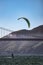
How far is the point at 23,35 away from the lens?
23.0 metres

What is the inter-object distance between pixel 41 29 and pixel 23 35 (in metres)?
3.32

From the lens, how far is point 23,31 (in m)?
23.2

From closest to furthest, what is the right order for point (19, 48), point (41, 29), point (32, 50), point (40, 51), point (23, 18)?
point (23, 18)
point (40, 51)
point (32, 50)
point (19, 48)
point (41, 29)

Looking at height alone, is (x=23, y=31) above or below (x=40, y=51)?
above

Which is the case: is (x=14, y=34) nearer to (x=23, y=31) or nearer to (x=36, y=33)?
(x=23, y=31)

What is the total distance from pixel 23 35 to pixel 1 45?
1872mm

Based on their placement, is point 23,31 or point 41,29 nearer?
point 23,31

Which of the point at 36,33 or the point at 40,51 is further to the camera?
the point at 36,33

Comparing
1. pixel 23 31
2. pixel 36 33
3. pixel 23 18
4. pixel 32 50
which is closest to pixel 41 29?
pixel 36 33

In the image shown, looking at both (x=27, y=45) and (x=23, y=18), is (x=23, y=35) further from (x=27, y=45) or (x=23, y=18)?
(x=23, y=18)

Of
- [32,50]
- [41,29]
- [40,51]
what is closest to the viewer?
[40,51]

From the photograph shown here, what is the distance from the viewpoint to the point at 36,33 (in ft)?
80.3

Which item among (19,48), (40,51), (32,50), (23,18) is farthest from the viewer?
(19,48)

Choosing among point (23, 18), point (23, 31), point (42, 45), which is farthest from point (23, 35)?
point (23, 18)
